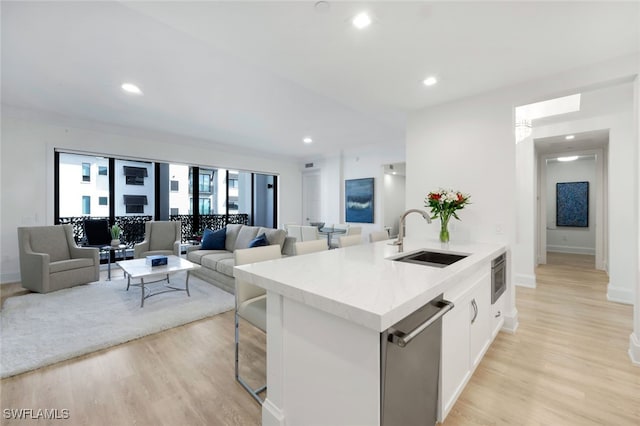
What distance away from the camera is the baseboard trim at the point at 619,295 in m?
3.52

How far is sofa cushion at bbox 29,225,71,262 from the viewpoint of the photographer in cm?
401

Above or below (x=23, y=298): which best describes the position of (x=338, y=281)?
above

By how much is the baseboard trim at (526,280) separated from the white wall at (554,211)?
4.20 meters

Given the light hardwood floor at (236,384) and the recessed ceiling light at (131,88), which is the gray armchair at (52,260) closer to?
the light hardwood floor at (236,384)

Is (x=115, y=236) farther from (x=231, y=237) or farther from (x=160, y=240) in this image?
(x=231, y=237)

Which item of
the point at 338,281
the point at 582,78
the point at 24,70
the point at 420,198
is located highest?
the point at 24,70

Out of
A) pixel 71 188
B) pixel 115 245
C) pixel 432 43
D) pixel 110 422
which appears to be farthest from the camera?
pixel 71 188

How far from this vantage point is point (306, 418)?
132cm

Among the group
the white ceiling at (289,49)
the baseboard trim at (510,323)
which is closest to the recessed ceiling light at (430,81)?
the white ceiling at (289,49)

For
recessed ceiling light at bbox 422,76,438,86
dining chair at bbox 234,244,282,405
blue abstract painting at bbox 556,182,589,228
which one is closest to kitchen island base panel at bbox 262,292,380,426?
dining chair at bbox 234,244,282,405

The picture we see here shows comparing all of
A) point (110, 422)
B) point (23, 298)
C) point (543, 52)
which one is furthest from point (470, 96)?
point (23, 298)

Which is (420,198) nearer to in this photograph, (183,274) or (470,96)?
(470,96)

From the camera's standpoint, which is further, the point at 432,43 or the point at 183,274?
the point at 183,274

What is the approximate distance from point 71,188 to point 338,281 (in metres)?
6.42
